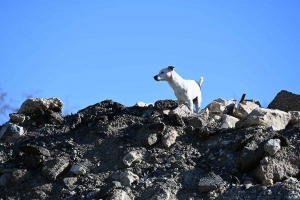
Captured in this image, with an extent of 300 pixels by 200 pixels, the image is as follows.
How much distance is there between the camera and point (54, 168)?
10.1 metres

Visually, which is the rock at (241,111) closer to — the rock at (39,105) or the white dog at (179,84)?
the white dog at (179,84)

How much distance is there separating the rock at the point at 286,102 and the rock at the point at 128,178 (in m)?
6.57

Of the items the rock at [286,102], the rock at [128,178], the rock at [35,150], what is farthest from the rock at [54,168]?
the rock at [286,102]

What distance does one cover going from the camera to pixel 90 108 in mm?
12531

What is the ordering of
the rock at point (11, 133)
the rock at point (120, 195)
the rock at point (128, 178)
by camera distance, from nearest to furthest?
1. the rock at point (120, 195)
2. the rock at point (128, 178)
3. the rock at point (11, 133)

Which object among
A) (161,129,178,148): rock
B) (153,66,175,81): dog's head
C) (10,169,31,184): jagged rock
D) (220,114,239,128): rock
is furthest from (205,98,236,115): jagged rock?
(10,169,31,184): jagged rock

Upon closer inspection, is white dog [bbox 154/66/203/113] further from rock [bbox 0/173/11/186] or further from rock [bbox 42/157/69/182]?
rock [bbox 0/173/11/186]

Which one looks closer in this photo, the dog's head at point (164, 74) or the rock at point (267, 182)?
the rock at point (267, 182)

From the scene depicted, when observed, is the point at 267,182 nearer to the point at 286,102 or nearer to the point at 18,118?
the point at 18,118

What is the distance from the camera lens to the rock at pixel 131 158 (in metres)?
10.0

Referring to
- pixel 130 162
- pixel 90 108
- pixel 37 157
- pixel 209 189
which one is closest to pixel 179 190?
pixel 209 189

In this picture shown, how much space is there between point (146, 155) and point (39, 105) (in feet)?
10.8

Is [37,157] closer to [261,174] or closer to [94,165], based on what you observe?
[94,165]

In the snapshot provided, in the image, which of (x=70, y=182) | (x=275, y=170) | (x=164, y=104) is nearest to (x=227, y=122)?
(x=164, y=104)
